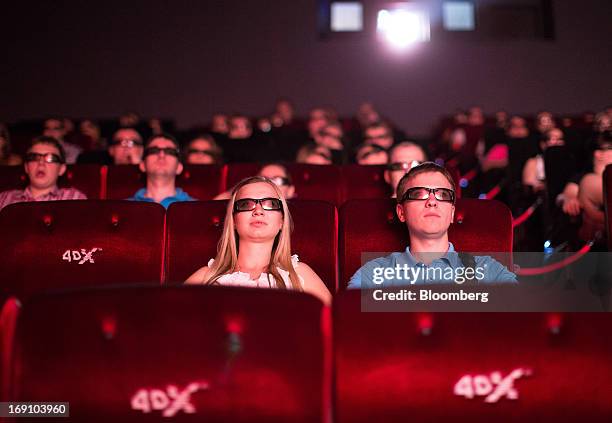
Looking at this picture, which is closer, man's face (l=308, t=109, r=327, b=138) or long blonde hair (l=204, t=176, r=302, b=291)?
long blonde hair (l=204, t=176, r=302, b=291)

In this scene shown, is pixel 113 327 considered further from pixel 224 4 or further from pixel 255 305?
pixel 224 4

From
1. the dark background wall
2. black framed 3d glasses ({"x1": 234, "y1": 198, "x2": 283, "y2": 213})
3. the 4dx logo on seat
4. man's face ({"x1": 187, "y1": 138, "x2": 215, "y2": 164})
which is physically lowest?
the 4dx logo on seat

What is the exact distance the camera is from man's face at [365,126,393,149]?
3.98 meters

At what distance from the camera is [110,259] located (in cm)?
172

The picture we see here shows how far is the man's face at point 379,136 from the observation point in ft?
13.1

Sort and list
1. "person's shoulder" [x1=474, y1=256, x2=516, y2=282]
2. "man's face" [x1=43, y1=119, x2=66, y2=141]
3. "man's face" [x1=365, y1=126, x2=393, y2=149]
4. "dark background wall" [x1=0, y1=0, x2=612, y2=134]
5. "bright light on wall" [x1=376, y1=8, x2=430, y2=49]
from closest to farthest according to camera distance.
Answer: "person's shoulder" [x1=474, y1=256, x2=516, y2=282] < "man's face" [x1=365, y1=126, x2=393, y2=149] < "man's face" [x1=43, y1=119, x2=66, y2=141] < "bright light on wall" [x1=376, y1=8, x2=430, y2=49] < "dark background wall" [x1=0, y1=0, x2=612, y2=134]

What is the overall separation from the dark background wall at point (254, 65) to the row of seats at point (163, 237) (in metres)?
6.27

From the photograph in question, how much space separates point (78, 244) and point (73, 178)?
1161mm

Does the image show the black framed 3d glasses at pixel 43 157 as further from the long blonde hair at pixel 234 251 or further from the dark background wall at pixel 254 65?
the dark background wall at pixel 254 65

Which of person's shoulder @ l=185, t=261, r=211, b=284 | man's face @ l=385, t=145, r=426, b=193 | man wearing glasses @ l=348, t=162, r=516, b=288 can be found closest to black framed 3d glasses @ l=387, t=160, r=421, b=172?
man's face @ l=385, t=145, r=426, b=193

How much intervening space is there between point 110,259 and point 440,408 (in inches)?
42.1

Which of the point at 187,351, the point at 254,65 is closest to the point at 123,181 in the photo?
the point at 187,351

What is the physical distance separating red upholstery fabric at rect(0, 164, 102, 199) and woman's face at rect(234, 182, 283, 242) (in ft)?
4.02

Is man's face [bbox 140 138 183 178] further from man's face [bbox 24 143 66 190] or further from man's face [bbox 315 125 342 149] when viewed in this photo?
man's face [bbox 315 125 342 149]
